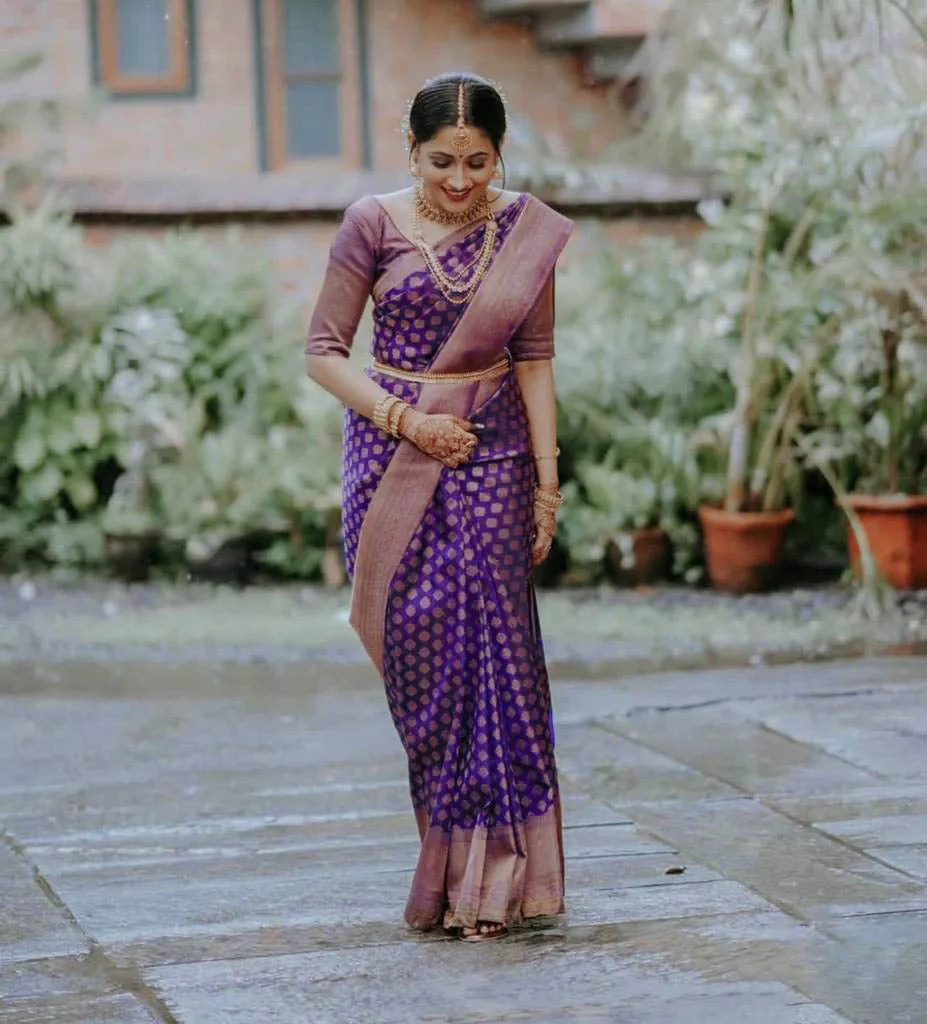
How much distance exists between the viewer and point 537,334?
421 cm

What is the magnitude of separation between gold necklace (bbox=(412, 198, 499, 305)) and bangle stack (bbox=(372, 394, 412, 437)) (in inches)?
9.3

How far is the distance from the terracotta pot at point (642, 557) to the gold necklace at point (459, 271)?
4787 mm

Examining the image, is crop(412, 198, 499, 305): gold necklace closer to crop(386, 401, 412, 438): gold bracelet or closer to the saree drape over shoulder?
the saree drape over shoulder

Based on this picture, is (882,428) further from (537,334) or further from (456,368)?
(456,368)

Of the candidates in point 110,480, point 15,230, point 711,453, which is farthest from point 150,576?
point 711,453

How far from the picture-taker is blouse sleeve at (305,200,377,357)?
4.12 meters

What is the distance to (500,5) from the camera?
11.6m

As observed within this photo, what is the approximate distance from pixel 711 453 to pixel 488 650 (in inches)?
197

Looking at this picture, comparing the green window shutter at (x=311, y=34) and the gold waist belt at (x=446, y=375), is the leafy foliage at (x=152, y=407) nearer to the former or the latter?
the green window shutter at (x=311, y=34)

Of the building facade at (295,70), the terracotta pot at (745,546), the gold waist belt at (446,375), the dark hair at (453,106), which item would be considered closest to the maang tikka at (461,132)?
the dark hair at (453,106)

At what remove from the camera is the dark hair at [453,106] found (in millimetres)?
3994

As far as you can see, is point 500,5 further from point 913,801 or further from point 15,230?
point 913,801

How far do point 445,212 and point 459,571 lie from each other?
74 cm

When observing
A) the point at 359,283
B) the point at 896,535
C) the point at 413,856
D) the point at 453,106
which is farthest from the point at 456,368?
the point at 896,535
